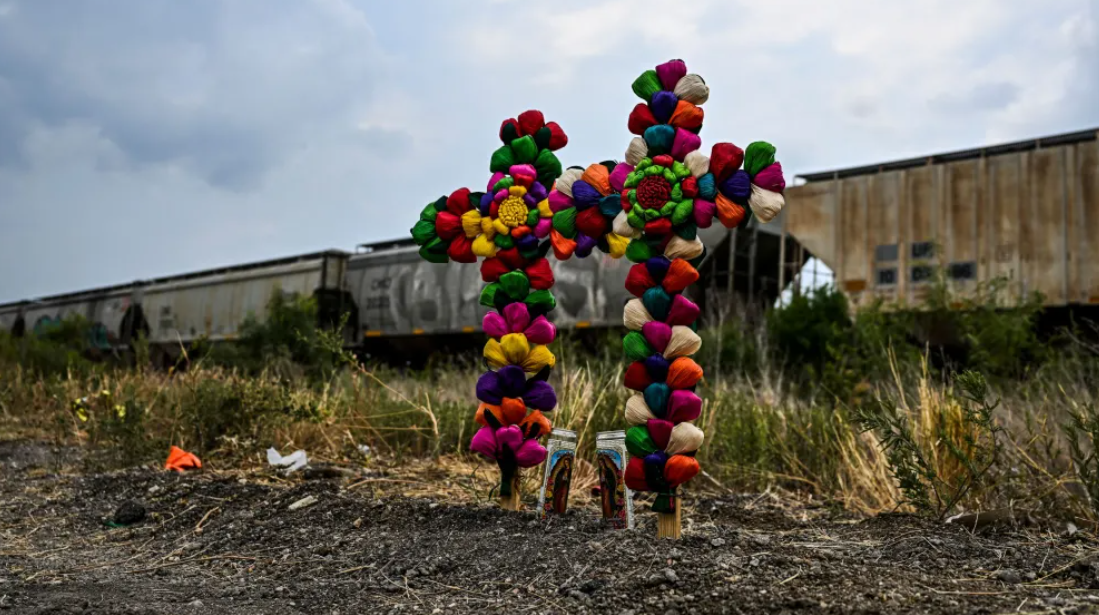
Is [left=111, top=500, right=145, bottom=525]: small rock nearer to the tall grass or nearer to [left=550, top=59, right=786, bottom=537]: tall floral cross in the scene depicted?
the tall grass

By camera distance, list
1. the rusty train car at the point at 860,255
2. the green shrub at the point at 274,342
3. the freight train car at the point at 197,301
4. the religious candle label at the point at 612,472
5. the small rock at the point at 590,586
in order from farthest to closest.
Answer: the freight train car at the point at 197,301 → the rusty train car at the point at 860,255 → the green shrub at the point at 274,342 → the religious candle label at the point at 612,472 → the small rock at the point at 590,586

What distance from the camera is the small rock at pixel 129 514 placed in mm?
4445

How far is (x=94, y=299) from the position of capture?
75.1 feet

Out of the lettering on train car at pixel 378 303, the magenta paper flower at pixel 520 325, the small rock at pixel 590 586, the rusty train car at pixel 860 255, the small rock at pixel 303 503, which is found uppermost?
the rusty train car at pixel 860 255

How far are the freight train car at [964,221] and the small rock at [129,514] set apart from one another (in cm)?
972

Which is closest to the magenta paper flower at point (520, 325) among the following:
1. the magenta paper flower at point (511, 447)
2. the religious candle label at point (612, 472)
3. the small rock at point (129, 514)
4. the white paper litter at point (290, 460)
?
the magenta paper flower at point (511, 447)

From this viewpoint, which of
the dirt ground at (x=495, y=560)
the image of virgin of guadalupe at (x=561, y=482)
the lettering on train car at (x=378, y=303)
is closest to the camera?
the dirt ground at (x=495, y=560)

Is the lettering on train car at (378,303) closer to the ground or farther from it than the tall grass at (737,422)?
farther from it

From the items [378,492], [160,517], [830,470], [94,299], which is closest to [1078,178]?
[830,470]

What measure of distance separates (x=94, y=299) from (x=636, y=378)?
23020mm

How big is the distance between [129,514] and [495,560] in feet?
7.84

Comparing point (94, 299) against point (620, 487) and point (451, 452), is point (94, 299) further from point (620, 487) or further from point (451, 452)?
point (620, 487)

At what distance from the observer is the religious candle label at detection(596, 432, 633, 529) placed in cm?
371

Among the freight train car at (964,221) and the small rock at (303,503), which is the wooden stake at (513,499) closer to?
the small rock at (303,503)
